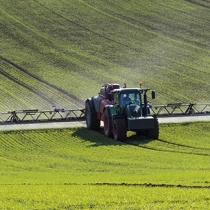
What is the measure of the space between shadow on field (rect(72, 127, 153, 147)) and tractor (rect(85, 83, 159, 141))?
280 mm

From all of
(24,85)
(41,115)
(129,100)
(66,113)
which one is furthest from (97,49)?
(129,100)

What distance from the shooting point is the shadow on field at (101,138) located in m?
31.0

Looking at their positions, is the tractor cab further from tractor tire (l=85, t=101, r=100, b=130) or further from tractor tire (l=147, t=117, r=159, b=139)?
tractor tire (l=85, t=101, r=100, b=130)

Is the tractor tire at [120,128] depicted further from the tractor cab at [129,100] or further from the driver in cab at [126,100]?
the driver in cab at [126,100]

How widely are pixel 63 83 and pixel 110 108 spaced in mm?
17860

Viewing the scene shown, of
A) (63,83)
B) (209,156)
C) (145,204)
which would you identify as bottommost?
(63,83)

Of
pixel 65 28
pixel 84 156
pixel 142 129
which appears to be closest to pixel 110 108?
pixel 142 129

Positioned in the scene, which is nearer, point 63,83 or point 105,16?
point 63,83

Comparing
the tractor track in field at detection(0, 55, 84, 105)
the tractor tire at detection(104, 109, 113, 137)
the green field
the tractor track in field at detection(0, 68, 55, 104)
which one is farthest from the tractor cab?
the tractor track in field at detection(0, 68, 55, 104)

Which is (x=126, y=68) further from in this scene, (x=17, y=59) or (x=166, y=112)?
(x=166, y=112)

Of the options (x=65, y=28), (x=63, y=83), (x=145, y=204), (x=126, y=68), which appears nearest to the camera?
(x=145, y=204)

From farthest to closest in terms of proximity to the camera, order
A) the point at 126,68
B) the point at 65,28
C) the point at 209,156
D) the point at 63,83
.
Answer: the point at 65,28, the point at 126,68, the point at 63,83, the point at 209,156

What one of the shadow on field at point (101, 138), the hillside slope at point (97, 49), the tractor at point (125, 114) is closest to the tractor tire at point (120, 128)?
the tractor at point (125, 114)

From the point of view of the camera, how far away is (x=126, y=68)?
54969 mm
